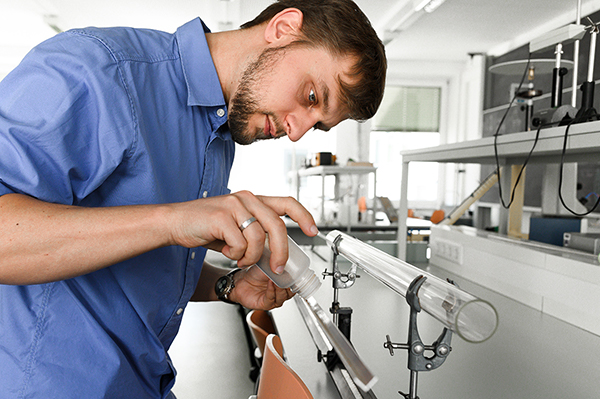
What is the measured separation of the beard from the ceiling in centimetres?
521

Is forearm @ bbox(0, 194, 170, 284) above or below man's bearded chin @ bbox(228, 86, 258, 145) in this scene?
below

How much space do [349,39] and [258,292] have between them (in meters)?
0.56

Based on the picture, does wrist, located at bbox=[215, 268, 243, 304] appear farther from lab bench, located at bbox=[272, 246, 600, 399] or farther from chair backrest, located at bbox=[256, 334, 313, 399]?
lab bench, located at bbox=[272, 246, 600, 399]

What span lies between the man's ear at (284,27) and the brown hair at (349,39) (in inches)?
0.6

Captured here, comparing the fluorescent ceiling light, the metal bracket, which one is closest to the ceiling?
the fluorescent ceiling light

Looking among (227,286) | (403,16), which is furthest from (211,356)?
(403,16)

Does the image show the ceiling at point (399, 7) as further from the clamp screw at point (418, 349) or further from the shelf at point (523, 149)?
the clamp screw at point (418, 349)

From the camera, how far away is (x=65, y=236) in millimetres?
508

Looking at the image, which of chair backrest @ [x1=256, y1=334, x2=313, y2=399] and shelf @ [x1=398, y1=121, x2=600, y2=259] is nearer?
chair backrest @ [x1=256, y1=334, x2=313, y2=399]

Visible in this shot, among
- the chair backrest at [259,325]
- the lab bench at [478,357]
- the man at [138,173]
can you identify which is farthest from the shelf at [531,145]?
the chair backrest at [259,325]

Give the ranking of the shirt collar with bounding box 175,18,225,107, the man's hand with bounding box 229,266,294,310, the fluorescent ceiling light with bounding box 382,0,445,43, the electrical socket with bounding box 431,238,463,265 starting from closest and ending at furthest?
the shirt collar with bounding box 175,18,225,107, the man's hand with bounding box 229,266,294,310, the electrical socket with bounding box 431,238,463,265, the fluorescent ceiling light with bounding box 382,0,445,43

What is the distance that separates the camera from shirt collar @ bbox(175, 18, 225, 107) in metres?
0.77

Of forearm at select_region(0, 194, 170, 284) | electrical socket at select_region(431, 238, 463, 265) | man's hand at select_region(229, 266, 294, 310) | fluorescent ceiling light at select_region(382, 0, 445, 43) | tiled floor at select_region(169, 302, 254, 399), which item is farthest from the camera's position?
fluorescent ceiling light at select_region(382, 0, 445, 43)

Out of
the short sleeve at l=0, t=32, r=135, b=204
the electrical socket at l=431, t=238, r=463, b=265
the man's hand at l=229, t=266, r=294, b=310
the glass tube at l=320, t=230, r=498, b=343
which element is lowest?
the electrical socket at l=431, t=238, r=463, b=265
